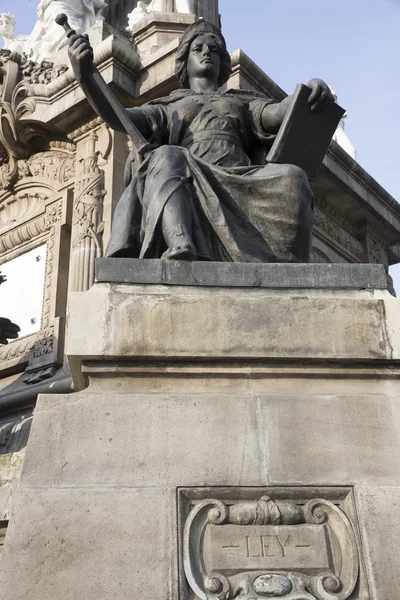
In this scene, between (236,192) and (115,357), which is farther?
(236,192)

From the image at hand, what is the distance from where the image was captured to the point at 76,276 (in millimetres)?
8344

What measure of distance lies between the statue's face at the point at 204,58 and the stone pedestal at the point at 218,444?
2.24 meters

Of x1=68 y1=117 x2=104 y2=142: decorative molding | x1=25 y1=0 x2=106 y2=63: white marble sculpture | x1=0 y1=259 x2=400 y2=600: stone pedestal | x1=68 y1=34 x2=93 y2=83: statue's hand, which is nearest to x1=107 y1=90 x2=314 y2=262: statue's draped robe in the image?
x1=0 y1=259 x2=400 y2=600: stone pedestal

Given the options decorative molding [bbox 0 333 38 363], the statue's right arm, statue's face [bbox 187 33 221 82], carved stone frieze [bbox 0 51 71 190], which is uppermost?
carved stone frieze [bbox 0 51 71 190]

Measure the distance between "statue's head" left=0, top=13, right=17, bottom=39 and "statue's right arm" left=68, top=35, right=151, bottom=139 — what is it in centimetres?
819

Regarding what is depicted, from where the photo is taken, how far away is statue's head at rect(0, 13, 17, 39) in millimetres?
12281

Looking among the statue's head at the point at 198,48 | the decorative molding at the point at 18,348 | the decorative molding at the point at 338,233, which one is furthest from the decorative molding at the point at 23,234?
the statue's head at the point at 198,48

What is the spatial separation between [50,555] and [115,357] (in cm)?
95

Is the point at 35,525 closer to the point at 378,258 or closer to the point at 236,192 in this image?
the point at 236,192

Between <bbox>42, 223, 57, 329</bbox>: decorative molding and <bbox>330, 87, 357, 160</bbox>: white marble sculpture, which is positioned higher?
<bbox>330, 87, 357, 160</bbox>: white marble sculpture

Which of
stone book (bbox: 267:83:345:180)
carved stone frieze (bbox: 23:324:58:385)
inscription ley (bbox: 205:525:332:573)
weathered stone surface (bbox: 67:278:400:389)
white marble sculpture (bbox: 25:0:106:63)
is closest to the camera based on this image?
inscription ley (bbox: 205:525:332:573)

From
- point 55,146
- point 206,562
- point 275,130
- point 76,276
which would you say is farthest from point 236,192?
point 55,146

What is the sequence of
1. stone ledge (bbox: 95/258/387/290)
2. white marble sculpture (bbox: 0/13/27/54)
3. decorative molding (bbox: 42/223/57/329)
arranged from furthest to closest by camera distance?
white marble sculpture (bbox: 0/13/27/54), decorative molding (bbox: 42/223/57/329), stone ledge (bbox: 95/258/387/290)

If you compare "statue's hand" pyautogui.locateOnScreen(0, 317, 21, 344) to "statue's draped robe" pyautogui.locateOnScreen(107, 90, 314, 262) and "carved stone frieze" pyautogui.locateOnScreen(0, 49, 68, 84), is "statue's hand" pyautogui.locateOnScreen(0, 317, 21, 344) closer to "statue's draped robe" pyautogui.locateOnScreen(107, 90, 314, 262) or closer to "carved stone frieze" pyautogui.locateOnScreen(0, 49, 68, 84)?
"statue's draped robe" pyautogui.locateOnScreen(107, 90, 314, 262)
